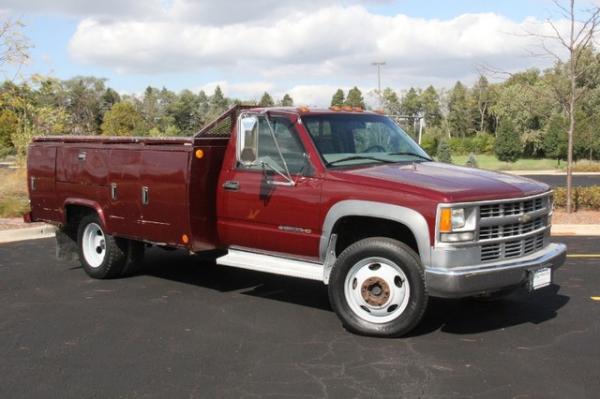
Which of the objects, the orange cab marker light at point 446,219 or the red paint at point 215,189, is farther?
the red paint at point 215,189

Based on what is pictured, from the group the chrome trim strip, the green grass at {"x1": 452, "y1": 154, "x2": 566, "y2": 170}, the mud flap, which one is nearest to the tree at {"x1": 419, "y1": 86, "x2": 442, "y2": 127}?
the green grass at {"x1": 452, "y1": 154, "x2": 566, "y2": 170}

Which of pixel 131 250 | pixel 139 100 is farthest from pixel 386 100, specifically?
pixel 131 250

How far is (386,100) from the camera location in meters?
68.8

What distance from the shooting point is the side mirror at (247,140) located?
244 inches

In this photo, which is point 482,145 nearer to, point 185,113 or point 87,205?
point 185,113

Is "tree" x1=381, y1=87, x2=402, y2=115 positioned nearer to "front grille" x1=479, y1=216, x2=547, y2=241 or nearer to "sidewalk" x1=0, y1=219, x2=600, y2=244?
"sidewalk" x1=0, y1=219, x2=600, y2=244

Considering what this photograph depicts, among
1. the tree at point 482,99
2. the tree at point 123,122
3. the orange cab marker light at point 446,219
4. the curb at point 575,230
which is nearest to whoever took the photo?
the orange cab marker light at point 446,219

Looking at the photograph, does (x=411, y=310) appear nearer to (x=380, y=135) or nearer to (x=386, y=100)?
(x=380, y=135)

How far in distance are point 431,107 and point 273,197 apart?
233 ft

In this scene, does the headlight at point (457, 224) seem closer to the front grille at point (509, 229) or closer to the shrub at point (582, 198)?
the front grille at point (509, 229)

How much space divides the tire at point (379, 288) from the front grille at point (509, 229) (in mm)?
620

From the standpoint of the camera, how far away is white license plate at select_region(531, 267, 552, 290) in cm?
553

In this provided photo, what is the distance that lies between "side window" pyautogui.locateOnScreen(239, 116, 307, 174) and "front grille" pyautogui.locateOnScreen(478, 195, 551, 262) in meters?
1.79

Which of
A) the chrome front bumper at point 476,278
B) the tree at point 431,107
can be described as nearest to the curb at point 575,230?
the chrome front bumper at point 476,278
